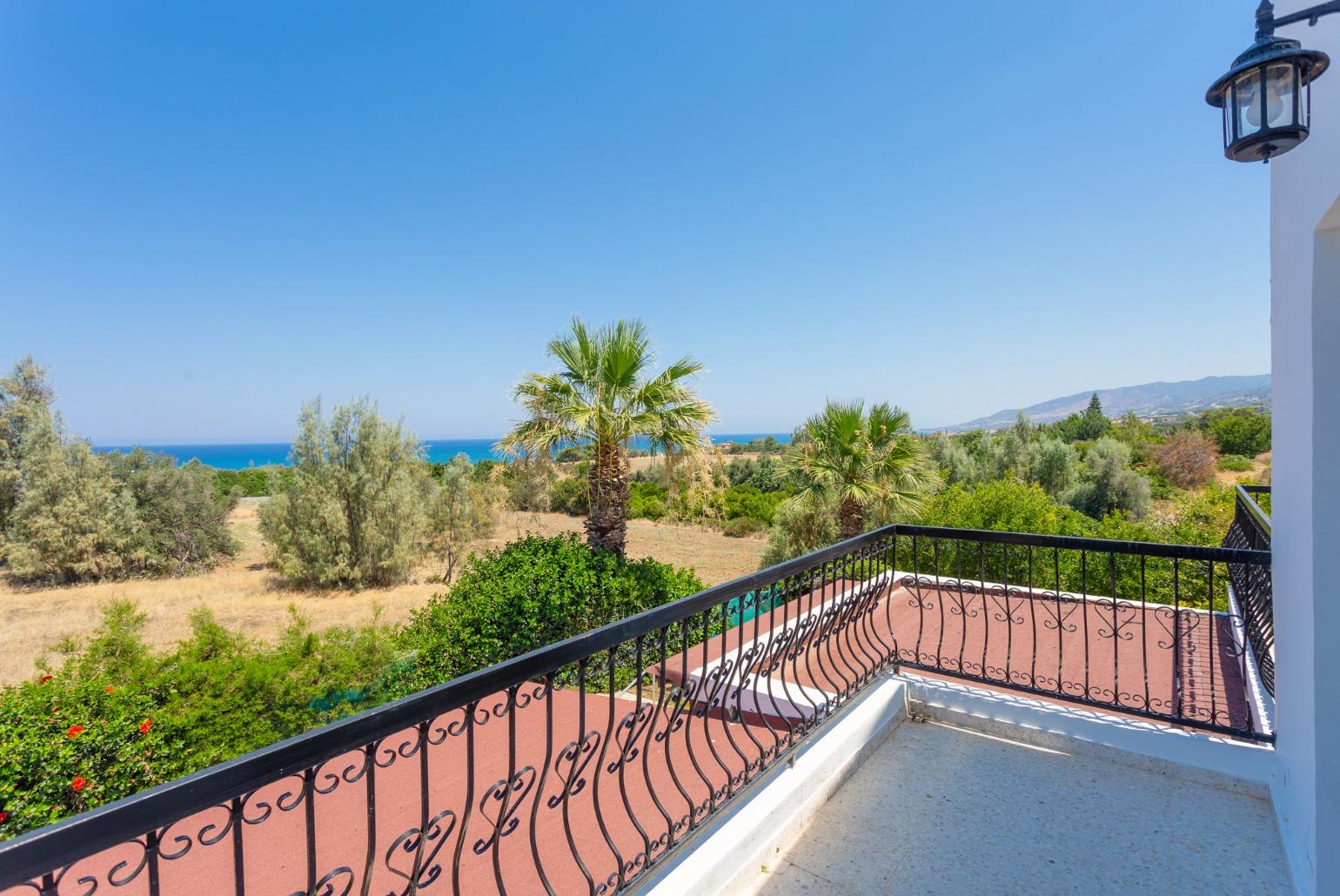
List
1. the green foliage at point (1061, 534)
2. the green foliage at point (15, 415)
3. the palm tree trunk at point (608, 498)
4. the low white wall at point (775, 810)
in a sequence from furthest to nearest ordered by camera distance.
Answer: the green foliage at point (15, 415) < the green foliage at point (1061, 534) < the palm tree trunk at point (608, 498) < the low white wall at point (775, 810)

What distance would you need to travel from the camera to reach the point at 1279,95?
1.45 meters

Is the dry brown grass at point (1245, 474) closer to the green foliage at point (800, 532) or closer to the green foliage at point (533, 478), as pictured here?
the green foliage at point (800, 532)

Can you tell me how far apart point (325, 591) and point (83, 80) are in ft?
39.0

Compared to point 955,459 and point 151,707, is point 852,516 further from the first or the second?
point 955,459

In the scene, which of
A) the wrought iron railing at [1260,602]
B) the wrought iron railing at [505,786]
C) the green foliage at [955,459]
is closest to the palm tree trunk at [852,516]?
the wrought iron railing at [1260,602]

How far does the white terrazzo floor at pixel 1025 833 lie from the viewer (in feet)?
6.26

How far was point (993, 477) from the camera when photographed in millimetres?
20719

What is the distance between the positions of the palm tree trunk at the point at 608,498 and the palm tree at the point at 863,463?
11.0 feet

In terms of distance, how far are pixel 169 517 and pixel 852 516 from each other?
19.3m

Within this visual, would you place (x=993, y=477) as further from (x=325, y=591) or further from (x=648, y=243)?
(x=325, y=591)

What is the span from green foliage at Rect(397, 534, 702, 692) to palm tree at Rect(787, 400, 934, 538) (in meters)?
3.59

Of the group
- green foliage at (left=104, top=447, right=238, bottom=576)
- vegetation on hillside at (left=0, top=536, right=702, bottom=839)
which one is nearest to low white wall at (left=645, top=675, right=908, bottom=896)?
vegetation on hillside at (left=0, top=536, right=702, bottom=839)

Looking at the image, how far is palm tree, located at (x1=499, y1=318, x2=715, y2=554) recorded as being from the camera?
289 inches

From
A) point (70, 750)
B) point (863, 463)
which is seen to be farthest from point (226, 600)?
point (863, 463)
